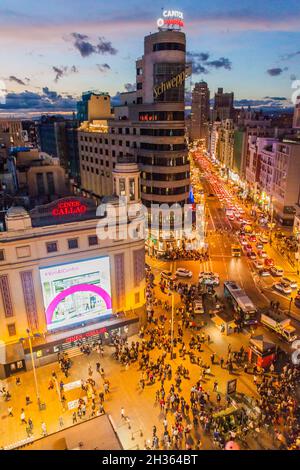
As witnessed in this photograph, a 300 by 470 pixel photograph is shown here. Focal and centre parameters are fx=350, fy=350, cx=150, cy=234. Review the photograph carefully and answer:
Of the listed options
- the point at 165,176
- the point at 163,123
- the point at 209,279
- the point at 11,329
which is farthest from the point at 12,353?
the point at 163,123

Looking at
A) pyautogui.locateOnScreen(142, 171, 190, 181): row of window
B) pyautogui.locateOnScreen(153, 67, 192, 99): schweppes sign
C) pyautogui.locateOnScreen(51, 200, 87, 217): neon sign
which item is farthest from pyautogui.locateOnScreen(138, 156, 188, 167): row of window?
pyautogui.locateOnScreen(51, 200, 87, 217): neon sign

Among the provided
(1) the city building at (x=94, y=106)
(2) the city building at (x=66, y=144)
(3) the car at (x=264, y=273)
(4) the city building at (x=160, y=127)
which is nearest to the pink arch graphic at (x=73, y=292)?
(3) the car at (x=264, y=273)

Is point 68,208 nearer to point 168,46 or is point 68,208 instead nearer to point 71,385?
point 71,385

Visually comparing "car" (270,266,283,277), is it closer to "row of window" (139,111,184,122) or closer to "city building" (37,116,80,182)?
"row of window" (139,111,184,122)

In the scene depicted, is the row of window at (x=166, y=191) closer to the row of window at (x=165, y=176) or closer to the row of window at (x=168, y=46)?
the row of window at (x=165, y=176)

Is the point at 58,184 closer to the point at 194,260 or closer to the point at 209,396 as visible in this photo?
the point at 194,260
